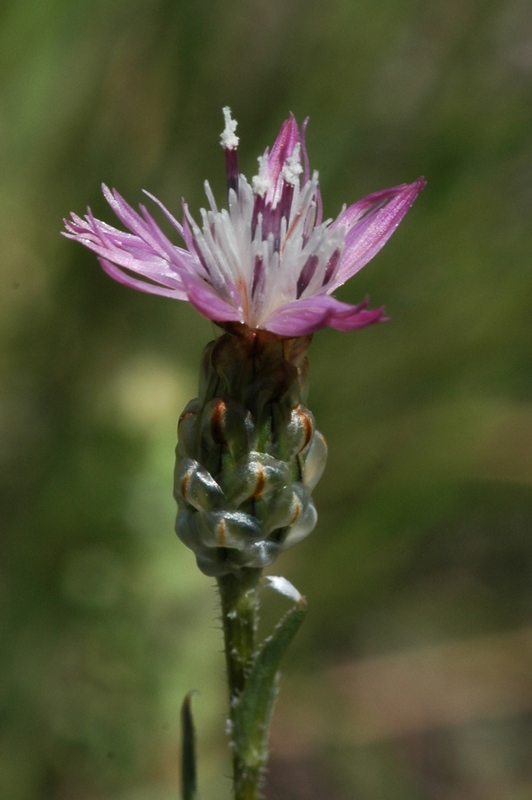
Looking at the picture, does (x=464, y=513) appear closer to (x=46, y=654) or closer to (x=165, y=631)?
(x=165, y=631)

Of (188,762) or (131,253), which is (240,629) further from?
(131,253)

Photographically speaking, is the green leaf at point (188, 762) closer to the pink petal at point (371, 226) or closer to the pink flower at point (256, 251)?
the pink flower at point (256, 251)

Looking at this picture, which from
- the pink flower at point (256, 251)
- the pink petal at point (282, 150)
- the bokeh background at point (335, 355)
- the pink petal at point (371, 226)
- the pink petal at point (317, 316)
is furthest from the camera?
the bokeh background at point (335, 355)

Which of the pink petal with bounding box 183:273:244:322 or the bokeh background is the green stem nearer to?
the pink petal with bounding box 183:273:244:322

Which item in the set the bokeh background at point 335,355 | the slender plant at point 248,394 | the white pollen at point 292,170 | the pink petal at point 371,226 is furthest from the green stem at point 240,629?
the bokeh background at point 335,355

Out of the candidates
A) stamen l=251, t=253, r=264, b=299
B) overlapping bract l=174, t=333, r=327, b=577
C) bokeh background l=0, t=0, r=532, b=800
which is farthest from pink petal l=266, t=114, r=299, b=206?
bokeh background l=0, t=0, r=532, b=800

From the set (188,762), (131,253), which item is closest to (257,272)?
(131,253)
